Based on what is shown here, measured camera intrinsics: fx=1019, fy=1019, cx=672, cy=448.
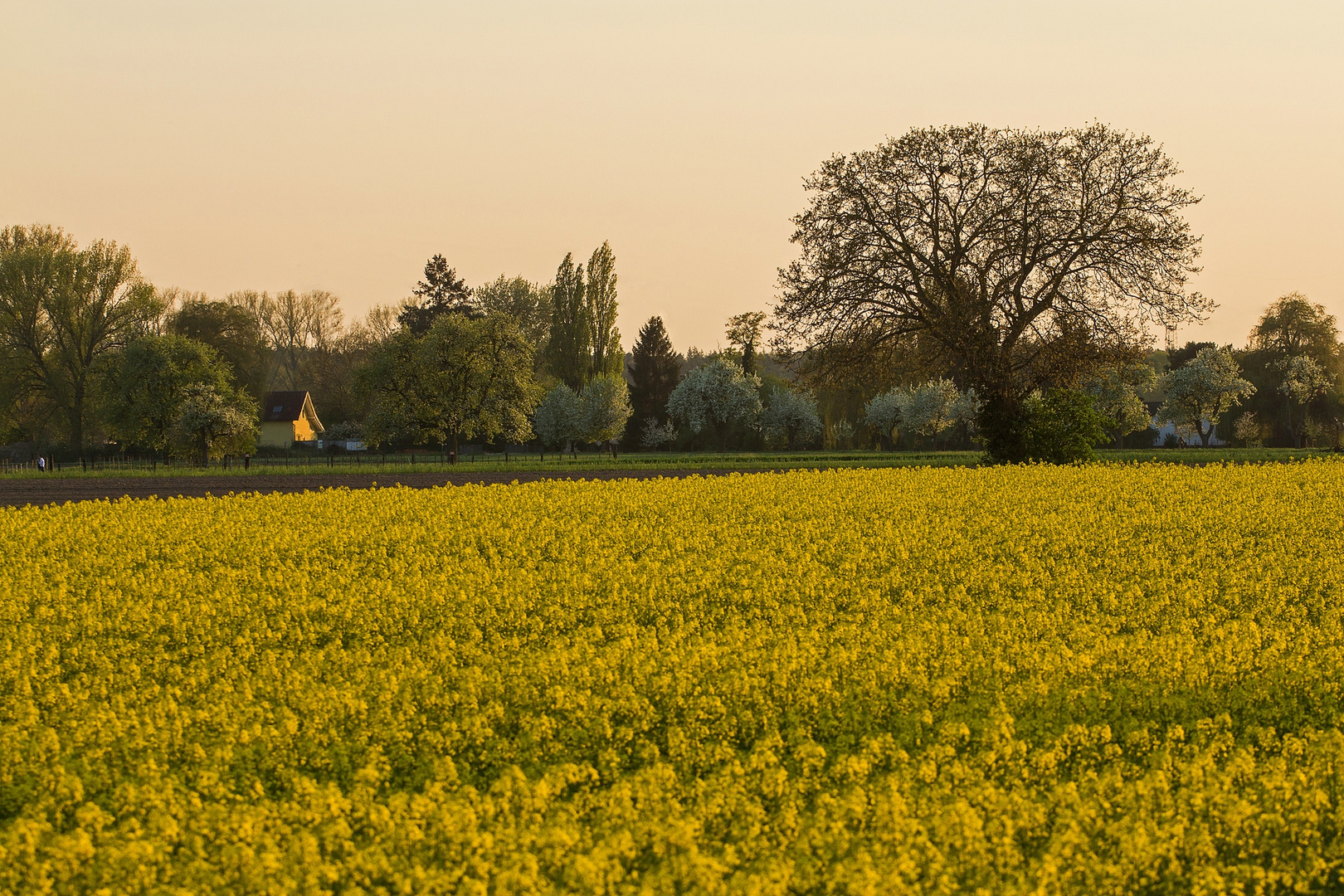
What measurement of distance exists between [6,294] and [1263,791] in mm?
74268

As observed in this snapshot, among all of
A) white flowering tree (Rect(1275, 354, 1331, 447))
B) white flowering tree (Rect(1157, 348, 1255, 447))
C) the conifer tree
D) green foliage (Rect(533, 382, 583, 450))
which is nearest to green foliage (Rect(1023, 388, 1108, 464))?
green foliage (Rect(533, 382, 583, 450))

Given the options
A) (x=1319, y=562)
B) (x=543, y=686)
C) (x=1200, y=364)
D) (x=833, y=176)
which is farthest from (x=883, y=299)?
(x=1200, y=364)

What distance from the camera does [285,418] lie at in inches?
3388

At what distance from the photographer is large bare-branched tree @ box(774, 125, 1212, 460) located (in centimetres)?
3938

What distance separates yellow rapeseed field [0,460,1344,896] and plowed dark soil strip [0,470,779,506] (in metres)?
16.7

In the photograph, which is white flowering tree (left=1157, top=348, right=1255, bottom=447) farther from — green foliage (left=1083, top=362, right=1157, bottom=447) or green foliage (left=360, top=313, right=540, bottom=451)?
green foliage (left=360, top=313, right=540, bottom=451)

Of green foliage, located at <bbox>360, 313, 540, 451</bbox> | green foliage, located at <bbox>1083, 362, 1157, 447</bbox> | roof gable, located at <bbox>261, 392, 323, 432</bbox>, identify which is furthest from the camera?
roof gable, located at <bbox>261, 392, 323, 432</bbox>

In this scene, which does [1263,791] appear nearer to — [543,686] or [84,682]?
[543,686]

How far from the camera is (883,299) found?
4141 cm

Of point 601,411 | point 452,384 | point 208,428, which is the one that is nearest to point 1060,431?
point 452,384

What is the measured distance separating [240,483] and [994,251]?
29.6 metres

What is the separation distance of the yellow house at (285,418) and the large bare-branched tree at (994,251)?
57.4 meters

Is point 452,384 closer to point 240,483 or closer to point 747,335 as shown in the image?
point 240,483

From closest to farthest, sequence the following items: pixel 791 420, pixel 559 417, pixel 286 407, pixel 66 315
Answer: pixel 66 315 < pixel 559 417 < pixel 791 420 < pixel 286 407
